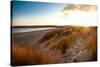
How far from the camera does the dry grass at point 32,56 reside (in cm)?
209

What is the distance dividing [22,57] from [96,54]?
36.8 inches

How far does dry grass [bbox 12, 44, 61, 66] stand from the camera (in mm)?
2090

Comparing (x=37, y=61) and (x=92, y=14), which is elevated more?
(x=92, y=14)

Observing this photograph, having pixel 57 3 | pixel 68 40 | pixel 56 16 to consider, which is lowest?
pixel 68 40

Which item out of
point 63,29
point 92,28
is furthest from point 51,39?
point 92,28

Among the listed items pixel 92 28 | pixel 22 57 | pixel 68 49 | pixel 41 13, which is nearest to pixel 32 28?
pixel 41 13

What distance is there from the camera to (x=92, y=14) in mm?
2373

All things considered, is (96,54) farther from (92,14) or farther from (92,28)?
(92,14)

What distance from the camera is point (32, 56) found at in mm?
2143

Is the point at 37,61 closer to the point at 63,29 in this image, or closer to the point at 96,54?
the point at 63,29
